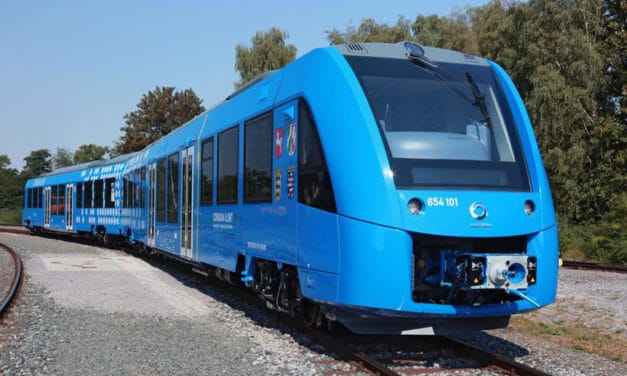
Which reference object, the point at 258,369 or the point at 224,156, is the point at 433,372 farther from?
the point at 224,156

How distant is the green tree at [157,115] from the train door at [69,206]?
2824 cm

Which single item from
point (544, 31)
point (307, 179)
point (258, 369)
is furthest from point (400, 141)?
point (544, 31)

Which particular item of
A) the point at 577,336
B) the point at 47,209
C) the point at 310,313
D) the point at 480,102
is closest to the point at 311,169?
the point at 480,102

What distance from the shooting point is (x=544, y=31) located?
30.8 m

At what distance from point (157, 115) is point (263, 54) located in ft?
73.6

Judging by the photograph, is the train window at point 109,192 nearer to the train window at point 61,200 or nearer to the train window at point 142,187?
the train window at point 142,187

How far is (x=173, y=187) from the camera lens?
13.0m

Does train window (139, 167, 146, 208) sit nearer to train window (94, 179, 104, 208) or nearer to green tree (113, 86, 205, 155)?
train window (94, 179, 104, 208)

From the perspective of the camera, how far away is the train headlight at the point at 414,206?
18.8 feet

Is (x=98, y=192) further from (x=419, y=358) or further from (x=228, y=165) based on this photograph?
(x=419, y=358)

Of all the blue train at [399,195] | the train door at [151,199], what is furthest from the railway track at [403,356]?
the train door at [151,199]

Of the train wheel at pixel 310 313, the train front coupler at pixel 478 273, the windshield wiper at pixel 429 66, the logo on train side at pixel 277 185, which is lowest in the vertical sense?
the train wheel at pixel 310 313

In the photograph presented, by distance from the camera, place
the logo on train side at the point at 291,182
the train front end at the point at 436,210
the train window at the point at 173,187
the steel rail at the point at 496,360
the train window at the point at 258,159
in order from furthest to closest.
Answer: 1. the train window at the point at 173,187
2. the train window at the point at 258,159
3. the logo on train side at the point at 291,182
4. the steel rail at the point at 496,360
5. the train front end at the point at 436,210

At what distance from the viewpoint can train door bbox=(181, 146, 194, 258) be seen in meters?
11.5
